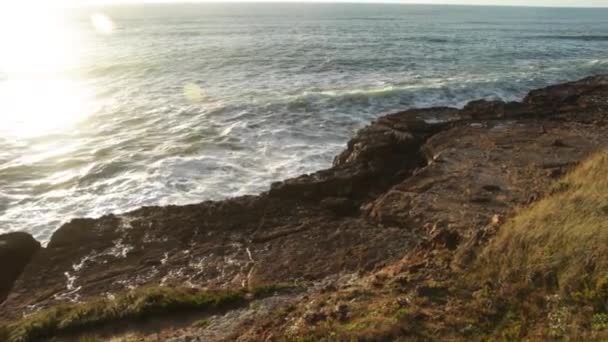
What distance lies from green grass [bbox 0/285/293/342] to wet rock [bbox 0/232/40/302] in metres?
3.52

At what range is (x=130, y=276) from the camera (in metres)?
12.5

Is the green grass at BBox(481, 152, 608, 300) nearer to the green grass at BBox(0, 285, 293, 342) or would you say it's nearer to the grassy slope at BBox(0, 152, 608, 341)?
the grassy slope at BBox(0, 152, 608, 341)

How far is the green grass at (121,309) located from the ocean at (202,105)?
633cm

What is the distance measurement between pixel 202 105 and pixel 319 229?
2066 cm

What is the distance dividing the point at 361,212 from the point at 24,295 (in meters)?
8.95

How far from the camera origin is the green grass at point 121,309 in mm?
9398

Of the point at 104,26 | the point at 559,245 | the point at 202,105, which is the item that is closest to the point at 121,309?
the point at 559,245

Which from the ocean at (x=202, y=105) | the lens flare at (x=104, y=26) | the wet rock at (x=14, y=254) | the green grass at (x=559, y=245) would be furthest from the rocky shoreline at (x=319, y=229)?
the lens flare at (x=104, y=26)

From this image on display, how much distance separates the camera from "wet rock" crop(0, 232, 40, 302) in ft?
42.3

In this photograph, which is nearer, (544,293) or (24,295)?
(544,293)

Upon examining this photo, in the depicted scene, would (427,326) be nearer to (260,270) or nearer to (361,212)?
(260,270)

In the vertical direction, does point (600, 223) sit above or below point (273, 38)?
below

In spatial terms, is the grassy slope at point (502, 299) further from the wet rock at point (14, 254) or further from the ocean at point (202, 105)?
the ocean at point (202, 105)

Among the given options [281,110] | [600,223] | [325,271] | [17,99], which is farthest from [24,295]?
[17,99]
